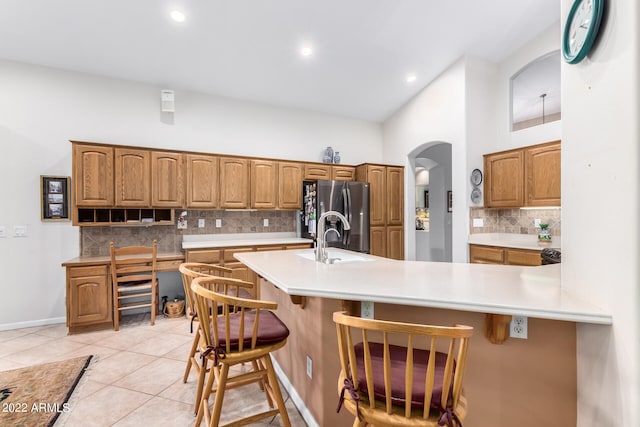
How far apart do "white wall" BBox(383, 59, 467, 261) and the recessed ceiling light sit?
12.0 ft

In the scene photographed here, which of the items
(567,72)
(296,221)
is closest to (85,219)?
(296,221)

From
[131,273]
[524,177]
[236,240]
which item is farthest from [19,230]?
[524,177]

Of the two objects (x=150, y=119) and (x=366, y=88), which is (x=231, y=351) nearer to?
(x=150, y=119)

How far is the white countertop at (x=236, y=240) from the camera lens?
13.2 feet

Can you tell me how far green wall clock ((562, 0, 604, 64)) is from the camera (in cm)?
105

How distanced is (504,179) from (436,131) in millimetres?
1250

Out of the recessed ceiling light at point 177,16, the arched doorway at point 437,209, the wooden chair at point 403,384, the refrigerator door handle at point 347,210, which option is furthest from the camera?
the arched doorway at point 437,209

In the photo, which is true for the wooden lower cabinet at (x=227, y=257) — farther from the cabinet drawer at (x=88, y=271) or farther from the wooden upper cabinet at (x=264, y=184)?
the cabinet drawer at (x=88, y=271)

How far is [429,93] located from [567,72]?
3.81 meters

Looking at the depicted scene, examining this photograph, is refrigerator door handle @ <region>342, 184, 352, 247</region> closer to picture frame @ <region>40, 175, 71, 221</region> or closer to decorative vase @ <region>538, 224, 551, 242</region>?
decorative vase @ <region>538, 224, 551, 242</region>

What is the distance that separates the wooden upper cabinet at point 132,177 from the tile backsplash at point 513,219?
4.48m

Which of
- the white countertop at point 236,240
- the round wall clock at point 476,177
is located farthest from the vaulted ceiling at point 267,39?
the white countertop at point 236,240

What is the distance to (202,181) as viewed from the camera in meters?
4.04

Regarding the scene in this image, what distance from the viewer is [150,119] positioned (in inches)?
159
